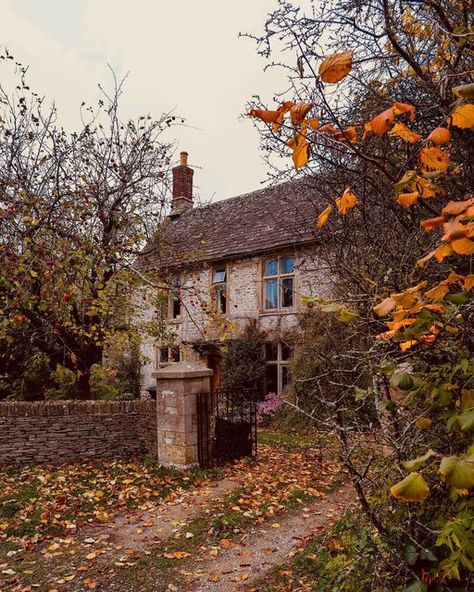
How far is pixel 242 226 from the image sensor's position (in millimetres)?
16922

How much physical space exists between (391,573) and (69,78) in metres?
9.54

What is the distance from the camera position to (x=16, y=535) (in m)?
5.10

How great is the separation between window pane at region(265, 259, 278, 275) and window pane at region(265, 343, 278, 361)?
247 cm

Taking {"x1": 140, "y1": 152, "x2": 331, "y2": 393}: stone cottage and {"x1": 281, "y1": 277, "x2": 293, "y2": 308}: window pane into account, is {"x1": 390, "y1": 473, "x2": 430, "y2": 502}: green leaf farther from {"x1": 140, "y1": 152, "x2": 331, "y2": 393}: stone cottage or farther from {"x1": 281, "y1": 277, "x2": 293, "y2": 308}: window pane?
{"x1": 281, "y1": 277, "x2": 293, "y2": 308}: window pane

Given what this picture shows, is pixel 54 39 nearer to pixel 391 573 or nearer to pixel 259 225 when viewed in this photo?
pixel 391 573

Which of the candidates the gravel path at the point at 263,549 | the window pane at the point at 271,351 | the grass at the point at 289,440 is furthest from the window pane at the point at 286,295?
the gravel path at the point at 263,549

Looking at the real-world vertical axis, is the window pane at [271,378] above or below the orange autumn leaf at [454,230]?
below

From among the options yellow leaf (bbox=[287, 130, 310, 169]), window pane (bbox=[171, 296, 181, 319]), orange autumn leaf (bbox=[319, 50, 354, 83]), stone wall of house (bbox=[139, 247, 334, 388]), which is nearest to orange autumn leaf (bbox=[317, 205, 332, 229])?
yellow leaf (bbox=[287, 130, 310, 169])

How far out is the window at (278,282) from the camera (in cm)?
1448

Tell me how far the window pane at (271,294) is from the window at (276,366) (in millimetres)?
1338

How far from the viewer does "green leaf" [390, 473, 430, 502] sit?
1.21m

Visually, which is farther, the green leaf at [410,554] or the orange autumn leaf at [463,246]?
the green leaf at [410,554]

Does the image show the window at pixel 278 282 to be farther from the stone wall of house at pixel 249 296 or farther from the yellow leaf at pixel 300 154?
the yellow leaf at pixel 300 154

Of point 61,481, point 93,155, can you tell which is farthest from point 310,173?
point 61,481
